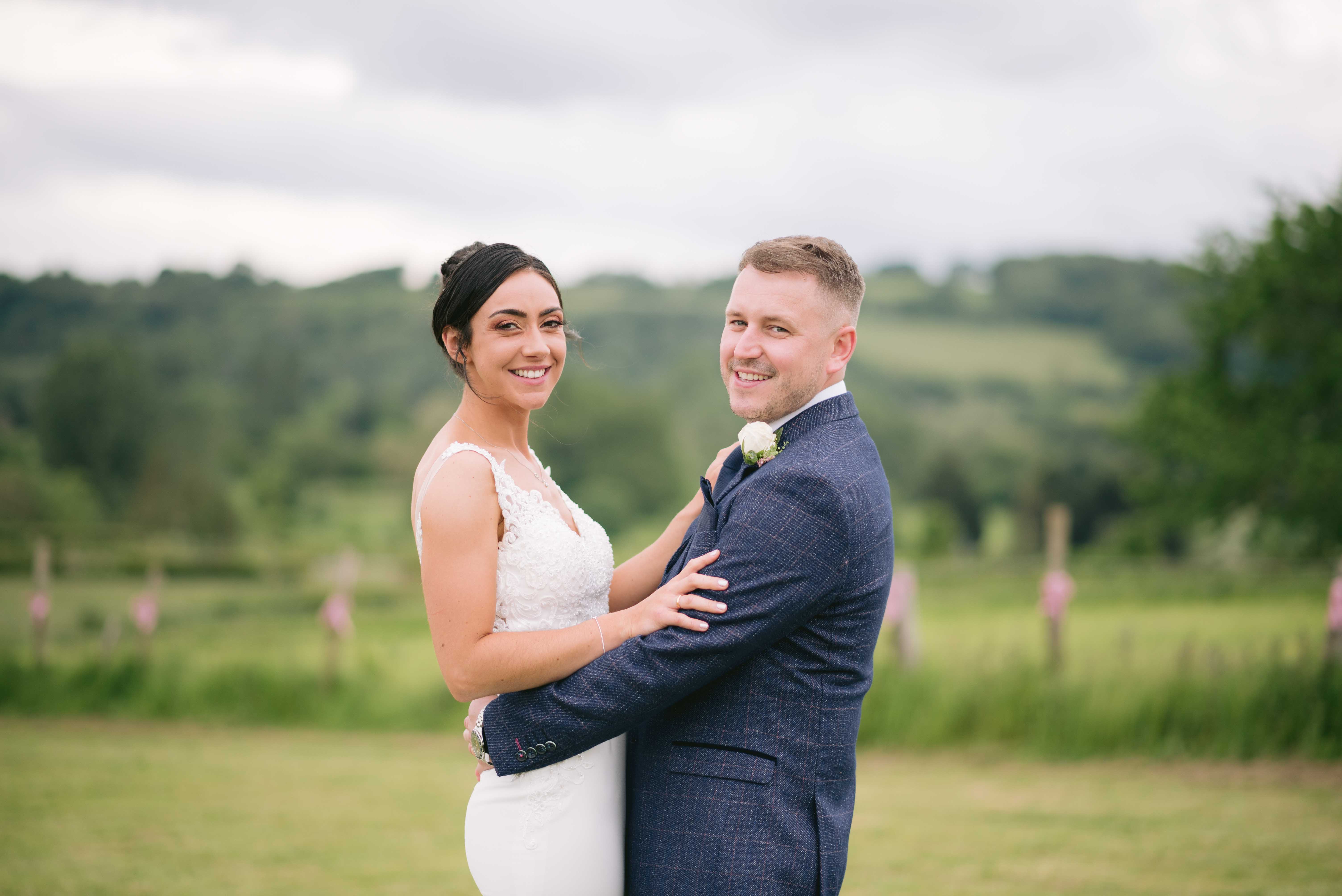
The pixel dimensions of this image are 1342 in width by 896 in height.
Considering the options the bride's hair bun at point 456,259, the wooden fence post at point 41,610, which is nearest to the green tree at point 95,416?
the wooden fence post at point 41,610

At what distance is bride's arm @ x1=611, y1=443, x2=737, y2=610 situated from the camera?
10.8ft

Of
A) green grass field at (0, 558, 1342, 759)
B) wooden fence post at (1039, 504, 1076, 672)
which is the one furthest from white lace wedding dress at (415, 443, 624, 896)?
wooden fence post at (1039, 504, 1076, 672)

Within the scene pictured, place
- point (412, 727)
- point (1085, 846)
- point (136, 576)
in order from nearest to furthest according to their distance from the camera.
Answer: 1. point (1085, 846)
2. point (412, 727)
3. point (136, 576)

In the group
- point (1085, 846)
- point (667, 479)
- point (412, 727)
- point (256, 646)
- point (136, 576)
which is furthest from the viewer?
point (667, 479)

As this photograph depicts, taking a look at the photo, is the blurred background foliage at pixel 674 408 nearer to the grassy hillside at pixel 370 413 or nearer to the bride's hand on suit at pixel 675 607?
the grassy hillside at pixel 370 413

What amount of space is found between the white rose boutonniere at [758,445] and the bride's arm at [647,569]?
24.3 inches

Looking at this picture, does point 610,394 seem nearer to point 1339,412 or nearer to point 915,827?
point 1339,412

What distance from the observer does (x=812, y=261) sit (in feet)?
8.78

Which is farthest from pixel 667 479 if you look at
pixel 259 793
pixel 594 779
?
pixel 594 779

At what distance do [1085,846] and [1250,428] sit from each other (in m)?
24.2

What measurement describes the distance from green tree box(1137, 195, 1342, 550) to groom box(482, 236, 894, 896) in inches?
1046

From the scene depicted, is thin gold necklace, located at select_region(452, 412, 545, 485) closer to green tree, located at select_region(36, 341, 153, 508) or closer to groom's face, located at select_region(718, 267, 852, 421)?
groom's face, located at select_region(718, 267, 852, 421)

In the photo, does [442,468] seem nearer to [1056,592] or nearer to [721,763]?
[721,763]

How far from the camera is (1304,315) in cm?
2702
